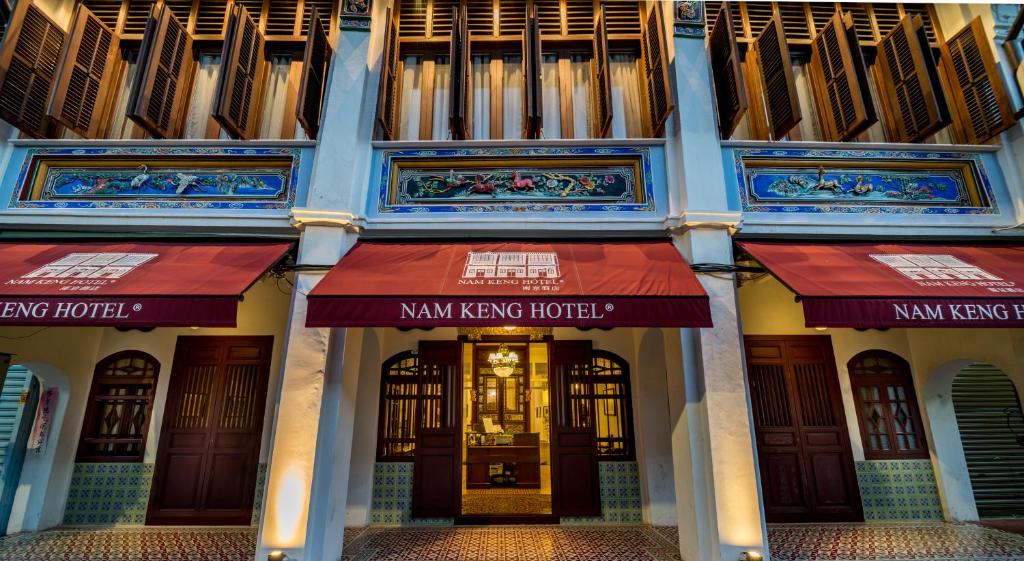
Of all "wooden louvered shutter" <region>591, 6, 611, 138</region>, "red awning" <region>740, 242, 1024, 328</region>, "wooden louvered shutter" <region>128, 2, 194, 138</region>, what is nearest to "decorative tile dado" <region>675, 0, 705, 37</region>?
"wooden louvered shutter" <region>591, 6, 611, 138</region>

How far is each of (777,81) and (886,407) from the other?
516 centimetres

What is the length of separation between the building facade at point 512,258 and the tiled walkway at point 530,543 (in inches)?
13.5

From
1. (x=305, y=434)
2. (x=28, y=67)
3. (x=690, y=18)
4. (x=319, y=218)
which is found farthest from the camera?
(x=690, y=18)

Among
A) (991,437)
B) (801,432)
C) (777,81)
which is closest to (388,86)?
(777,81)

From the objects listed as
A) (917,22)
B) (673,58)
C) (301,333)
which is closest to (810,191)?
(673,58)

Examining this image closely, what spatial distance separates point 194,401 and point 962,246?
10176 mm

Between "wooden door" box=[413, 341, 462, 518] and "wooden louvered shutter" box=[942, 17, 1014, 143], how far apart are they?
7.19 m

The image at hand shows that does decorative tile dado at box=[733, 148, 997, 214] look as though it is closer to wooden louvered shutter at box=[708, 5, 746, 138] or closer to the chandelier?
wooden louvered shutter at box=[708, 5, 746, 138]

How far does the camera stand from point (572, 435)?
701cm

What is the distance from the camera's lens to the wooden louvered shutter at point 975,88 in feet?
18.1

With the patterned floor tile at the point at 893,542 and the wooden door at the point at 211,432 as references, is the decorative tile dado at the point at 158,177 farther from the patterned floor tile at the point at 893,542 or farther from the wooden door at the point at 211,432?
the patterned floor tile at the point at 893,542

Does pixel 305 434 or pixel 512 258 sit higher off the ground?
pixel 512 258

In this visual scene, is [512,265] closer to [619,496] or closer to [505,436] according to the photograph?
[619,496]

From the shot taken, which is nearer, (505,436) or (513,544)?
(513,544)
